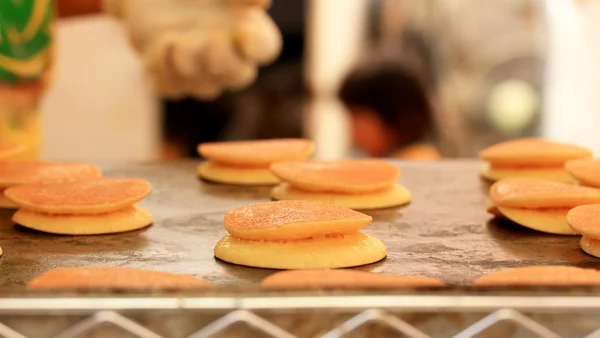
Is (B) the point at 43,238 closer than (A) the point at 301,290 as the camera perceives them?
No

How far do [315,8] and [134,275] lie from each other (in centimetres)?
315

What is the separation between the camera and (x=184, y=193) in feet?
4.25

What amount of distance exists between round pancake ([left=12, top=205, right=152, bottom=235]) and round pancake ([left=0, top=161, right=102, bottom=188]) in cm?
12

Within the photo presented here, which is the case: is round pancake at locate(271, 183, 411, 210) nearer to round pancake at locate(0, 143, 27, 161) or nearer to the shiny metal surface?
the shiny metal surface

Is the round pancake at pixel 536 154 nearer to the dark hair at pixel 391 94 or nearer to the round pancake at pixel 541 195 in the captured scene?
the round pancake at pixel 541 195

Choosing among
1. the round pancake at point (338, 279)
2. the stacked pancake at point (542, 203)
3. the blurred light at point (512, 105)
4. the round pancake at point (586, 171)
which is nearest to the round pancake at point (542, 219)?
the stacked pancake at point (542, 203)

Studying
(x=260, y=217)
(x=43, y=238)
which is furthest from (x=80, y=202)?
(x=260, y=217)

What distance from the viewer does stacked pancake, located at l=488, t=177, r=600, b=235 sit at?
101cm

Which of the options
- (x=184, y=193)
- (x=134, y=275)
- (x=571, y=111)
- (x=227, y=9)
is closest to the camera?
(x=134, y=275)

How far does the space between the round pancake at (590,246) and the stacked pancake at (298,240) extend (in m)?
0.24

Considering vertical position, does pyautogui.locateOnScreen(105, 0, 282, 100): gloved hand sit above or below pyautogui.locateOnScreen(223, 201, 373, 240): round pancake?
above

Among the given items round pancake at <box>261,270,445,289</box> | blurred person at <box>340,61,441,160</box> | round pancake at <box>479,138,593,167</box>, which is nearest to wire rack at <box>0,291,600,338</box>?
round pancake at <box>261,270,445,289</box>

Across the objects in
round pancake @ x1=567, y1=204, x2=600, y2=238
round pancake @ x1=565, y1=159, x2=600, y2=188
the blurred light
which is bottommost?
the blurred light

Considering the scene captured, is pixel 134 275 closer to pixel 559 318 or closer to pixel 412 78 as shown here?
pixel 559 318
